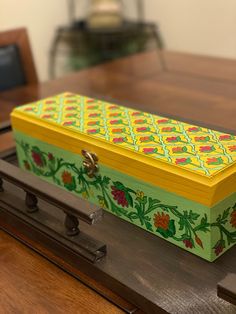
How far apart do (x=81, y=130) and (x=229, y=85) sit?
842 mm

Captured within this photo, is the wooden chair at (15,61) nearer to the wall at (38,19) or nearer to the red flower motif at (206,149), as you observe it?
the wall at (38,19)

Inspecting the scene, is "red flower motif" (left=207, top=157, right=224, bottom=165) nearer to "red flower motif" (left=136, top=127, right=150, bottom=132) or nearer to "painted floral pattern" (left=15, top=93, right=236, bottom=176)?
"painted floral pattern" (left=15, top=93, right=236, bottom=176)

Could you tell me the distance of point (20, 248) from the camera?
2.79 ft

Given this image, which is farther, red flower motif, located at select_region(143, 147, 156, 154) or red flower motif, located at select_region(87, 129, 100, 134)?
red flower motif, located at select_region(87, 129, 100, 134)

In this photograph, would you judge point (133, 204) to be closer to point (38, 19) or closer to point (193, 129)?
point (193, 129)

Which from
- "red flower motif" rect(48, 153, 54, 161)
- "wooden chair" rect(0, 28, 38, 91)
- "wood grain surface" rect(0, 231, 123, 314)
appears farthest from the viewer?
"wooden chair" rect(0, 28, 38, 91)

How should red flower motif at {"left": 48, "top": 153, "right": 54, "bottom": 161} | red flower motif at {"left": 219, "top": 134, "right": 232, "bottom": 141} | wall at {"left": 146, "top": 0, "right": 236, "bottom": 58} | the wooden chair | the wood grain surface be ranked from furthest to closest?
1. wall at {"left": 146, "top": 0, "right": 236, "bottom": 58}
2. the wooden chair
3. red flower motif at {"left": 48, "top": 153, "right": 54, "bottom": 161}
4. red flower motif at {"left": 219, "top": 134, "right": 232, "bottom": 141}
5. the wood grain surface

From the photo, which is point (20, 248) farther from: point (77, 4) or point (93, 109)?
point (77, 4)

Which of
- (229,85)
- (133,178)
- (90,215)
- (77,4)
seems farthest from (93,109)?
(77,4)

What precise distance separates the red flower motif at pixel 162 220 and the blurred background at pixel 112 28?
222cm

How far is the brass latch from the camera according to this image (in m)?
0.87

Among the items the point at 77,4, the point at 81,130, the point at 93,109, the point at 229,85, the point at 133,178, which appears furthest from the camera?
the point at 77,4

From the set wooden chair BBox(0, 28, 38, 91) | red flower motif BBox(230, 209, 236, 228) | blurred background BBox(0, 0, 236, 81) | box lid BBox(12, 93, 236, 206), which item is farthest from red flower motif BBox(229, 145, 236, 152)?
blurred background BBox(0, 0, 236, 81)

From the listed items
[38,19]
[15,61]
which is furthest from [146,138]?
[38,19]
